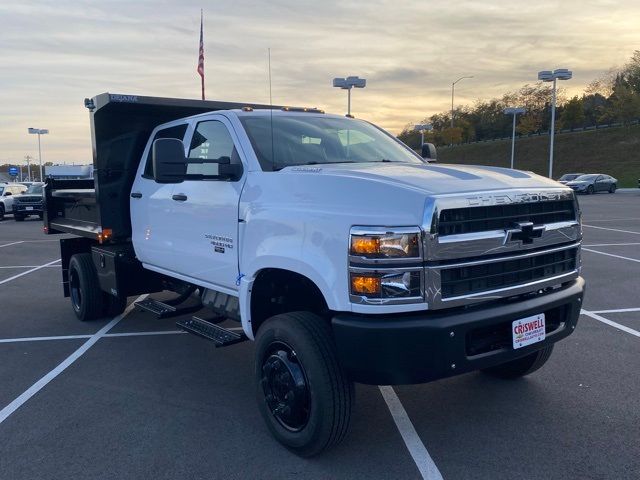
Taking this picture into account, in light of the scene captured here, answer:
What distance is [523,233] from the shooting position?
11.6ft

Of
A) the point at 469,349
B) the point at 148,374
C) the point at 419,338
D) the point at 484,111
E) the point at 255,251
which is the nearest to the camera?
the point at 419,338

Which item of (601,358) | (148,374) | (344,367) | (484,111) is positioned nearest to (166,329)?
(148,374)

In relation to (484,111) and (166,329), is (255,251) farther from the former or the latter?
(484,111)

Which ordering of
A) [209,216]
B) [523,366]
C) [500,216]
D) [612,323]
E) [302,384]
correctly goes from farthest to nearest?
[612,323]
[523,366]
[209,216]
[302,384]
[500,216]

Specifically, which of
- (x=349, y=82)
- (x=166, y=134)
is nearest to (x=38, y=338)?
(x=166, y=134)

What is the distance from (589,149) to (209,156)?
70915 millimetres

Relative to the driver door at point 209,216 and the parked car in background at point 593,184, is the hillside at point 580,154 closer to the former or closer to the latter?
the parked car in background at point 593,184

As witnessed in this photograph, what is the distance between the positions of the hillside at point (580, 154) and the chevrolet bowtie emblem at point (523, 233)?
53341mm

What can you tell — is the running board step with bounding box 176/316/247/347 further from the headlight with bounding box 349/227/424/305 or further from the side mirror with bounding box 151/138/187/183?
the headlight with bounding box 349/227/424/305

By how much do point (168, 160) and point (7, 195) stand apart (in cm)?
2524

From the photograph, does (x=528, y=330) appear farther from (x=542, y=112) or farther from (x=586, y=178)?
(x=542, y=112)

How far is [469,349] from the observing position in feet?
11.3

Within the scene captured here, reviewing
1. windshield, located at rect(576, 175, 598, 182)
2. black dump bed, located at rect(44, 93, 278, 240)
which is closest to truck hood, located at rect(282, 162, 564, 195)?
black dump bed, located at rect(44, 93, 278, 240)

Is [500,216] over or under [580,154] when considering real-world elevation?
under
